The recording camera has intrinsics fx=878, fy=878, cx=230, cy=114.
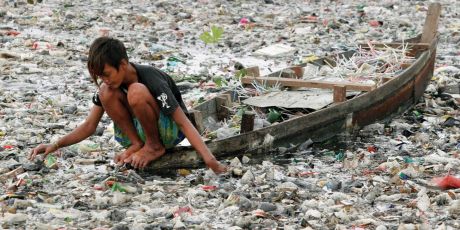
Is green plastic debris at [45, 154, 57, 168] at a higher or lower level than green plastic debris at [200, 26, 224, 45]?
higher

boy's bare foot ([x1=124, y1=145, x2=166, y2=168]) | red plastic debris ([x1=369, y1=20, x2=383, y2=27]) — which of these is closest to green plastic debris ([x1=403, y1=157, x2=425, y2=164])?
boy's bare foot ([x1=124, y1=145, x2=166, y2=168])

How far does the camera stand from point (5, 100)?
28.7 ft

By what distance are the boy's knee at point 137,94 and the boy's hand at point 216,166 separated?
65 centimetres

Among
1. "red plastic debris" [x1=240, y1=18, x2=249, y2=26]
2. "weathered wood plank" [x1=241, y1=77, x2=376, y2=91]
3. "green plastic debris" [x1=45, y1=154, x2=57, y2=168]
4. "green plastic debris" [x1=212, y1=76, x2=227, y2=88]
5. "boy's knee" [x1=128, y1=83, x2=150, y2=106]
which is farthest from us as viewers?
"red plastic debris" [x1=240, y1=18, x2=249, y2=26]

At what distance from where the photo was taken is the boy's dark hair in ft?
18.4

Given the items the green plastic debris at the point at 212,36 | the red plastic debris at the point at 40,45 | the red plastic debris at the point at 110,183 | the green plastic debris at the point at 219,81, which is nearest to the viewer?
the red plastic debris at the point at 110,183

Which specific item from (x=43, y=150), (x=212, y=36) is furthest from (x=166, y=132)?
(x=212, y=36)

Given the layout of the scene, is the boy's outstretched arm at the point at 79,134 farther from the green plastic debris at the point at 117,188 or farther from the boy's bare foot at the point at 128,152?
the green plastic debris at the point at 117,188

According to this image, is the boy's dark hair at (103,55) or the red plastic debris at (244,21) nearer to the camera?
the boy's dark hair at (103,55)

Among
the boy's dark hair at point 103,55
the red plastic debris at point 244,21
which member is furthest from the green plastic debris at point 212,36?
the boy's dark hair at point 103,55

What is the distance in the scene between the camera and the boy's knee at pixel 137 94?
580 cm

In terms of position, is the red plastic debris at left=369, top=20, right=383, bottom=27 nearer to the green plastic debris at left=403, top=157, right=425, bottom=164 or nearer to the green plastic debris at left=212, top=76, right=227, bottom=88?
the green plastic debris at left=212, top=76, right=227, bottom=88

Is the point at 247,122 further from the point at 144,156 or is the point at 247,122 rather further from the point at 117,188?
the point at 117,188

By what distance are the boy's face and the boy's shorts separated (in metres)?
0.41
